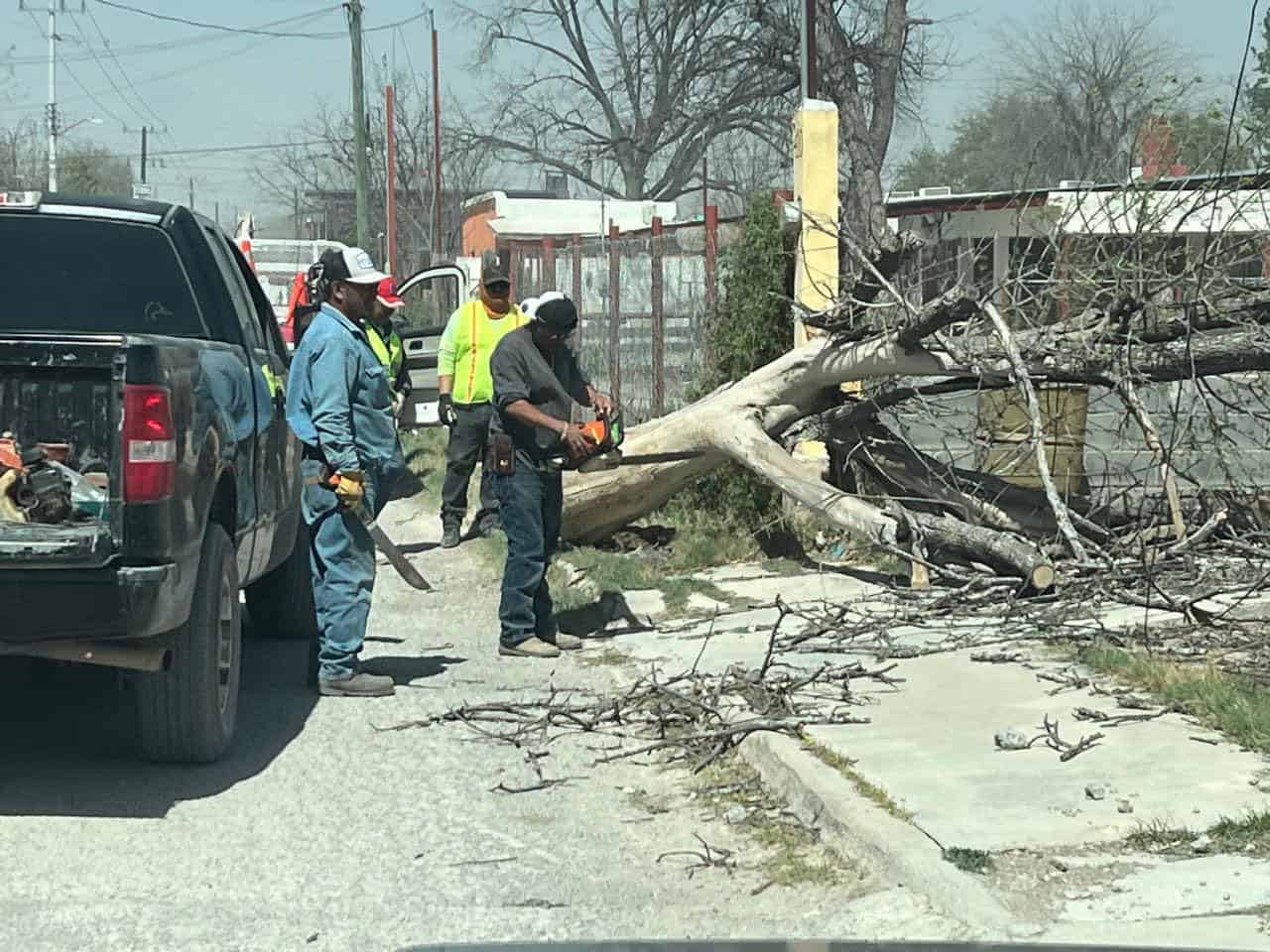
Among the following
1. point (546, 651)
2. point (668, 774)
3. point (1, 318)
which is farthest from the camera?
point (546, 651)

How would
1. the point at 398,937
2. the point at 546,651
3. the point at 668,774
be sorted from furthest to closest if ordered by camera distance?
the point at 546,651
the point at 668,774
the point at 398,937

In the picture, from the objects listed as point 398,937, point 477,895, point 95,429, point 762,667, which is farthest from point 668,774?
point 95,429

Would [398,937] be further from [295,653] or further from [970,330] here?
[970,330]

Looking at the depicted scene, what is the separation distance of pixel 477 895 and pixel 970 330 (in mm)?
5240

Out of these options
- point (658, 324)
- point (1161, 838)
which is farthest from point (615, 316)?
point (1161, 838)

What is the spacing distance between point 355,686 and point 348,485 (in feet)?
3.21

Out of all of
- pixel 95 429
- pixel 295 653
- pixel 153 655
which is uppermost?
pixel 95 429

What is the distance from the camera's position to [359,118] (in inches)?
1393

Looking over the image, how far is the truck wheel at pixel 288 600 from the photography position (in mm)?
9164

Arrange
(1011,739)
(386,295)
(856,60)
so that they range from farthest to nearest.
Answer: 1. (856,60)
2. (386,295)
3. (1011,739)

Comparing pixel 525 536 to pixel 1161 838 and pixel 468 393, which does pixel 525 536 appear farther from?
pixel 1161 838

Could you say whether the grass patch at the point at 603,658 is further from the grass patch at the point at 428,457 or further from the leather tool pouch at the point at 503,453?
the grass patch at the point at 428,457

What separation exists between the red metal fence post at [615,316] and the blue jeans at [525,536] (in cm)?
608

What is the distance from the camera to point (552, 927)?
197 inches
